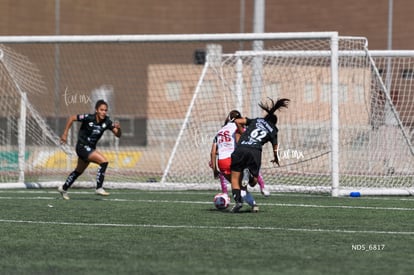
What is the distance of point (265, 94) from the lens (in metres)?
19.8

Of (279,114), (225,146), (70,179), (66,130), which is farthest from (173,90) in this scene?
(225,146)

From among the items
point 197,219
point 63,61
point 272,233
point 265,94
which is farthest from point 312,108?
point 63,61

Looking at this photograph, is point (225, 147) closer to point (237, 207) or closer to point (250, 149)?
point (250, 149)

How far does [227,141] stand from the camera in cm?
1465

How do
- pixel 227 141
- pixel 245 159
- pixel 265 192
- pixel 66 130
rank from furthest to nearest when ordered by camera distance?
pixel 265 192, pixel 66 130, pixel 227 141, pixel 245 159

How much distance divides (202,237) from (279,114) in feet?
35.5

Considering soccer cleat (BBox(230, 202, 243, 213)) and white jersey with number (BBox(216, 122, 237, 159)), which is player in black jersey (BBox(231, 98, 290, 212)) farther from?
white jersey with number (BBox(216, 122, 237, 159))

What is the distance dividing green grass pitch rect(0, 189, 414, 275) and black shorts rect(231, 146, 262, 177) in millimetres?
664

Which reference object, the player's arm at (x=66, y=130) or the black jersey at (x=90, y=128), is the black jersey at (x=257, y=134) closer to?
the black jersey at (x=90, y=128)

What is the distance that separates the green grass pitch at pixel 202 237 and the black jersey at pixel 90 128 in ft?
3.63

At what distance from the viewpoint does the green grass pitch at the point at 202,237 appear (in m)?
8.72

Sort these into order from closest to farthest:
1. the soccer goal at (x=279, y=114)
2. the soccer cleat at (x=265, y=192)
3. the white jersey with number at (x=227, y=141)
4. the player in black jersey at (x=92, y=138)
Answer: the white jersey with number at (x=227, y=141)
the player in black jersey at (x=92, y=138)
the soccer cleat at (x=265, y=192)
the soccer goal at (x=279, y=114)

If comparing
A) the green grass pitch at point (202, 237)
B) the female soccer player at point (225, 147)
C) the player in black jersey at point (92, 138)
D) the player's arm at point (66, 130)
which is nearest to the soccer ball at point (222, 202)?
the green grass pitch at point (202, 237)

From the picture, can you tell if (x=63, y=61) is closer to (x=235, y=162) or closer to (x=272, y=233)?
(x=235, y=162)
